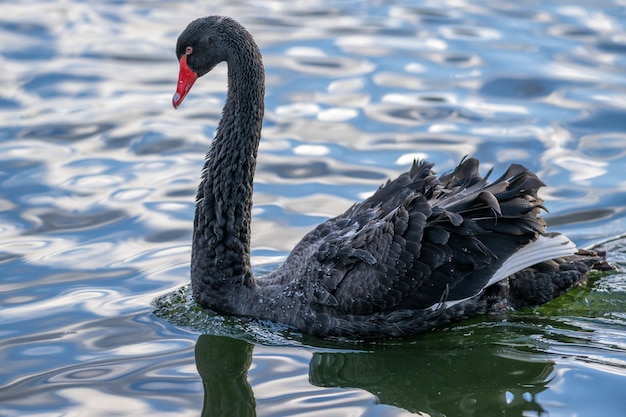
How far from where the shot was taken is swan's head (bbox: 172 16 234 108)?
738 cm

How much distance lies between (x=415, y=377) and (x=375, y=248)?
843mm

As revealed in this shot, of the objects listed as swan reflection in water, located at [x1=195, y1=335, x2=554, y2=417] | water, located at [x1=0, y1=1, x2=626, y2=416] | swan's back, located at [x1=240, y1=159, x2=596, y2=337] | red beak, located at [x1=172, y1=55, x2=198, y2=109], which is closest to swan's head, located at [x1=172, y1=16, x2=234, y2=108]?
red beak, located at [x1=172, y1=55, x2=198, y2=109]

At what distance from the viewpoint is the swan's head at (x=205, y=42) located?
7.38m

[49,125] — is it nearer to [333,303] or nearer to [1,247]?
[1,247]

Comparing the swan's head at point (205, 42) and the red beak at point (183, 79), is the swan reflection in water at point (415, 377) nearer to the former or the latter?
the red beak at point (183, 79)

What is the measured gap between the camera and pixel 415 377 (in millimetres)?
6652

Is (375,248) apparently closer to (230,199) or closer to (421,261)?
(421,261)

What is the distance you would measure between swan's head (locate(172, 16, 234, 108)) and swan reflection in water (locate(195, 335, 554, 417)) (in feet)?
5.89

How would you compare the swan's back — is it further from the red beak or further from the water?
the red beak

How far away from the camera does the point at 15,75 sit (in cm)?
1185

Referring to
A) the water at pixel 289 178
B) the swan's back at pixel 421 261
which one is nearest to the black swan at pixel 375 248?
the swan's back at pixel 421 261

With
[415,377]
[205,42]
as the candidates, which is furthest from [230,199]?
[415,377]

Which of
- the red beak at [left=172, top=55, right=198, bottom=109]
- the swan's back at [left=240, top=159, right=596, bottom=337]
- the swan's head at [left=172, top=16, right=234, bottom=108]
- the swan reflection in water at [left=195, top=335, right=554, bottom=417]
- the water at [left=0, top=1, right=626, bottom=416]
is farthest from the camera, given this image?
the red beak at [left=172, top=55, right=198, bottom=109]

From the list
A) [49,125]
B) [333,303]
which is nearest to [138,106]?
[49,125]
